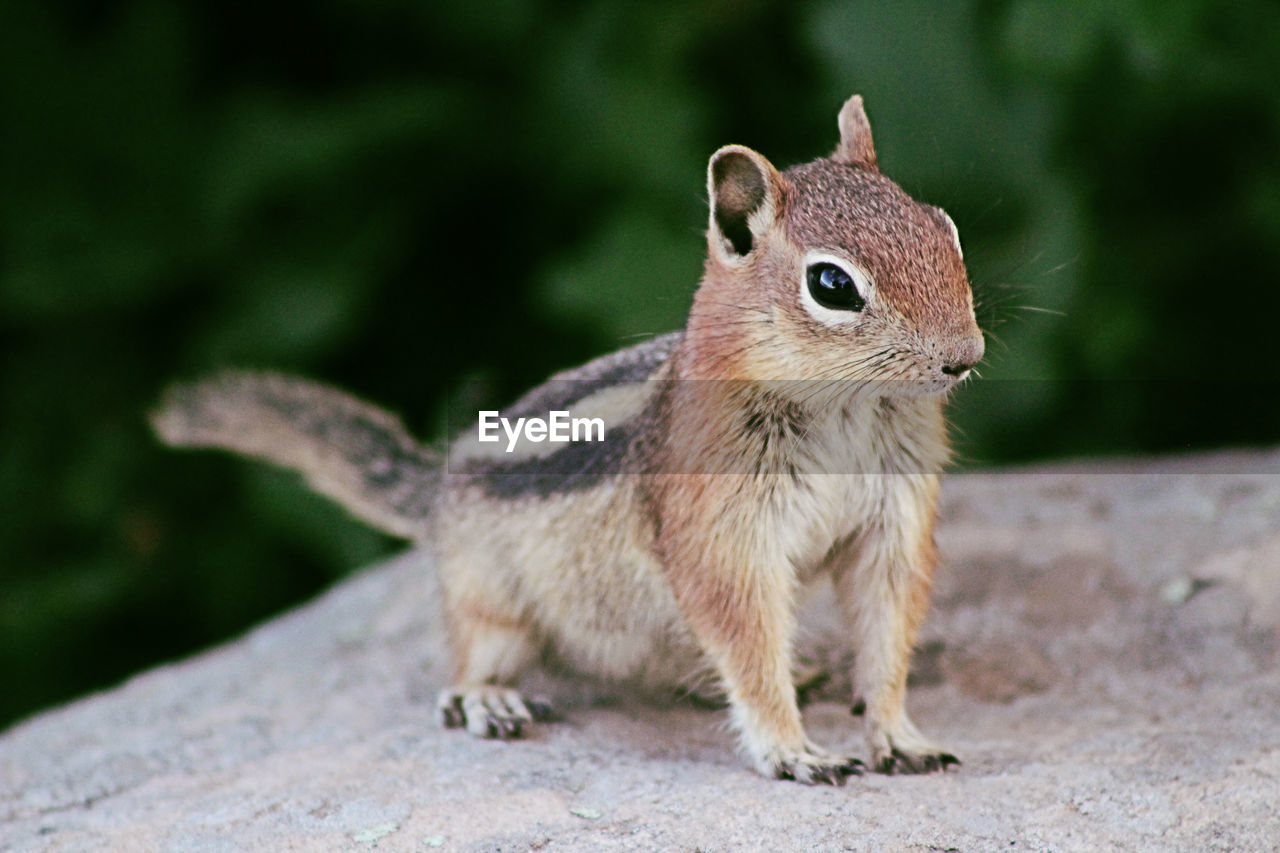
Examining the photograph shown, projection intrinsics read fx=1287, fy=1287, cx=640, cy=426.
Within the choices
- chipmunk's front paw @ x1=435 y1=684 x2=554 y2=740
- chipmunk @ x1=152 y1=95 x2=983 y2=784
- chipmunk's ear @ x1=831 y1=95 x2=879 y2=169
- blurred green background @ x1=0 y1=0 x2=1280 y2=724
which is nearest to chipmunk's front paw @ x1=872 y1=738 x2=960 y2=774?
chipmunk @ x1=152 y1=95 x2=983 y2=784

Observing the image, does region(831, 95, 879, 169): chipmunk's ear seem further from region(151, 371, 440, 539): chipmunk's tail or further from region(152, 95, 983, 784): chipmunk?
region(151, 371, 440, 539): chipmunk's tail

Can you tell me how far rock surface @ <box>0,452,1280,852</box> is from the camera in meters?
1.80

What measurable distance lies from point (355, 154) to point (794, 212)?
2.09 m

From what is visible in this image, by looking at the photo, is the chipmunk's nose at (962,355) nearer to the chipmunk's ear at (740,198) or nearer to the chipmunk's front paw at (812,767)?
the chipmunk's ear at (740,198)

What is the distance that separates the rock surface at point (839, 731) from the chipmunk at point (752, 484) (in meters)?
0.15

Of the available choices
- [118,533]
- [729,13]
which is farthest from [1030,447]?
[118,533]

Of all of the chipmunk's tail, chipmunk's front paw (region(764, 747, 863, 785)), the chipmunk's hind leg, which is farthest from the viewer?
the chipmunk's tail

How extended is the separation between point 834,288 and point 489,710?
1036 mm

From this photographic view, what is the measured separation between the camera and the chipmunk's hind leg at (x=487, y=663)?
239 centimetres

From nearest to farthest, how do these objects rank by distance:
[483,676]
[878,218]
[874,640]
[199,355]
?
[878,218]
[874,640]
[483,676]
[199,355]

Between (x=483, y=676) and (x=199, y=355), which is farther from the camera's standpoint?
(x=199, y=355)

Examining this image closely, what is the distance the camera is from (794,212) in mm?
1871

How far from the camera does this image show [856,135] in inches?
79.1

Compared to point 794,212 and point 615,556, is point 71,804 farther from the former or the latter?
point 794,212
